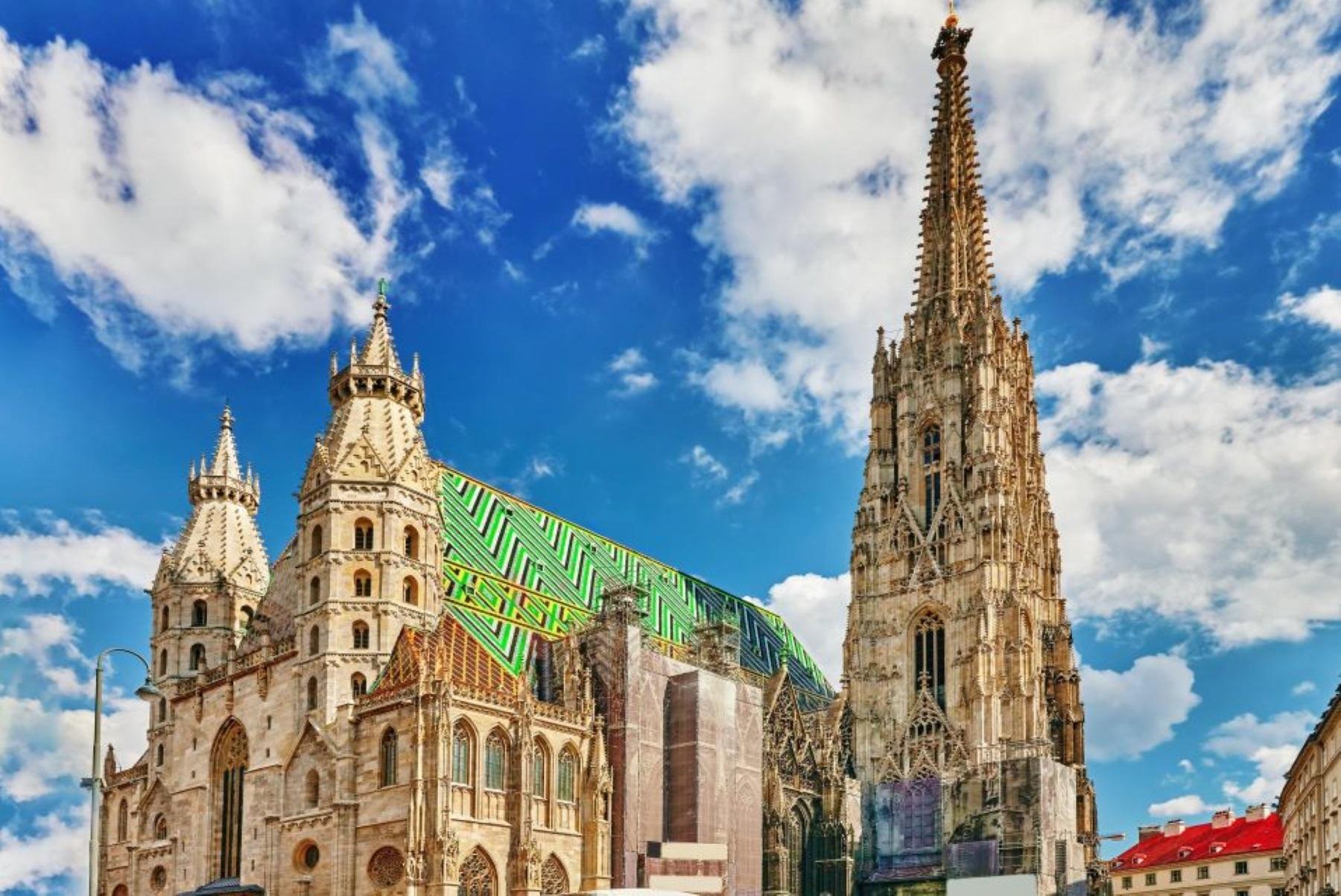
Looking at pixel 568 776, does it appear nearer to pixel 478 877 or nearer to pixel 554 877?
pixel 554 877

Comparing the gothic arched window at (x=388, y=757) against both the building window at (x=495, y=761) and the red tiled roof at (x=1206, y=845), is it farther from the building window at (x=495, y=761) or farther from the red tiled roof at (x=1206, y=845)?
the red tiled roof at (x=1206, y=845)

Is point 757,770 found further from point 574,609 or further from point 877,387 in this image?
point 877,387

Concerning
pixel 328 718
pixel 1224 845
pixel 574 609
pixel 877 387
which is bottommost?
pixel 1224 845

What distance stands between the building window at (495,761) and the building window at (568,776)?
307 centimetres

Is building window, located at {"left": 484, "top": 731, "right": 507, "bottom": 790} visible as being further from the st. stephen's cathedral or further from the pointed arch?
the pointed arch

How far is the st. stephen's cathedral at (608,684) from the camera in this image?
174 ft

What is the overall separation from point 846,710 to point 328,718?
33.9m

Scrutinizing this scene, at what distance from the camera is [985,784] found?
71812 millimetres

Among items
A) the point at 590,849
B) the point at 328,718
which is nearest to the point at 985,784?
the point at 590,849

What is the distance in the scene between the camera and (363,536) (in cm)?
5725

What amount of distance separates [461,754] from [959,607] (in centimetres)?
3354

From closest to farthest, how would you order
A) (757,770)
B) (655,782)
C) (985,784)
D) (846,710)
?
(655,782), (757,770), (985,784), (846,710)

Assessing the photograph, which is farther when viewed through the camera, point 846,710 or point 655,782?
point 846,710

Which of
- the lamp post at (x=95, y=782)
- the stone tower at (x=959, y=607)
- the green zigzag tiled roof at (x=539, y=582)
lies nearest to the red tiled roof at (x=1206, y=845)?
the stone tower at (x=959, y=607)
